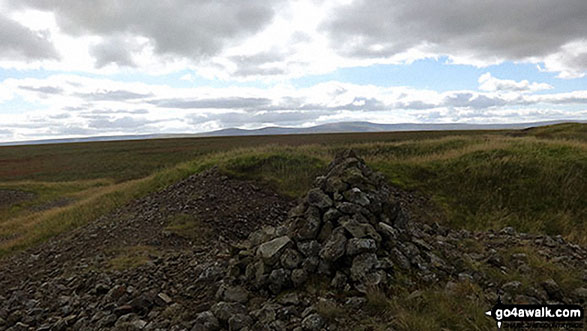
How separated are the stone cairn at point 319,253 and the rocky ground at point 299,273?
19 millimetres

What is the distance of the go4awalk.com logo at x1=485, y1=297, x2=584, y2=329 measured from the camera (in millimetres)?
4855

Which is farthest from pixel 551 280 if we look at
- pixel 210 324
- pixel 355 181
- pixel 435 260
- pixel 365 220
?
pixel 210 324

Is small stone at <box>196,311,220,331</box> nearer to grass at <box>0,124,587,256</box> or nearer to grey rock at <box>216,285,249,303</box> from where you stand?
grey rock at <box>216,285,249,303</box>

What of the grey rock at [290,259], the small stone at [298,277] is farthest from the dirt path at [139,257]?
the small stone at [298,277]

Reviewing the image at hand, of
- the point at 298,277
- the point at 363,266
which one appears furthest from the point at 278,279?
the point at 363,266

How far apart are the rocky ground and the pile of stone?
0.02m

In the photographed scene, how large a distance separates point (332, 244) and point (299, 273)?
75 centimetres

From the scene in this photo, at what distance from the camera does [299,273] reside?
596cm

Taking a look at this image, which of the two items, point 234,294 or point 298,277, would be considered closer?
point 298,277

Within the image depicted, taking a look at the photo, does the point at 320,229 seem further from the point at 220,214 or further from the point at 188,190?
the point at 188,190

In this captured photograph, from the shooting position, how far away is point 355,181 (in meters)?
7.61

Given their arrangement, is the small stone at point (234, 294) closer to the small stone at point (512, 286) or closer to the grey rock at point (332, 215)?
the grey rock at point (332, 215)

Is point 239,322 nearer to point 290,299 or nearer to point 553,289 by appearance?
point 290,299

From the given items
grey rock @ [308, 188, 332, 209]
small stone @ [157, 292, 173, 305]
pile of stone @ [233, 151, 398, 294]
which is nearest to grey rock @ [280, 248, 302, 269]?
pile of stone @ [233, 151, 398, 294]
